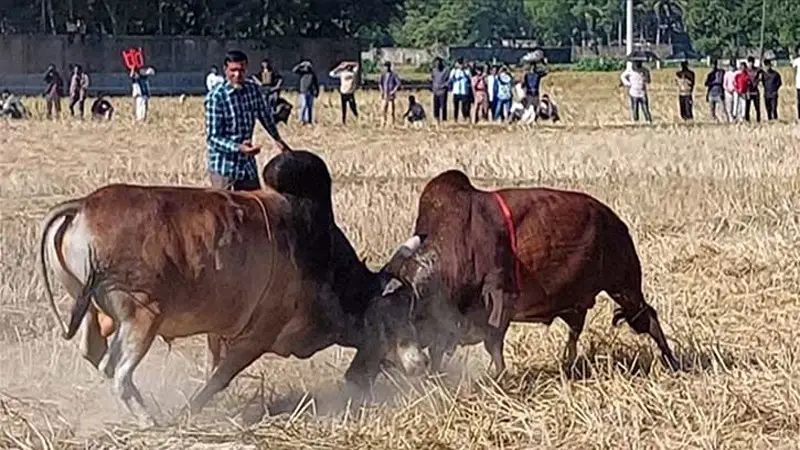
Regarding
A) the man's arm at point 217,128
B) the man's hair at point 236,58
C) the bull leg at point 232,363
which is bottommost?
the bull leg at point 232,363

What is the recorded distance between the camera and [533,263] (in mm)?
9250

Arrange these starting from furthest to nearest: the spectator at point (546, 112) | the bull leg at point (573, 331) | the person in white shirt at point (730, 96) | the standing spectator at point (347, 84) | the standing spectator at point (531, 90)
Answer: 1. the spectator at point (546, 112)
2. the person in white shirt at point (730, 96)
3. the standing spectator at point (347, 84)
4. the standing spectator at point (531, 90)
5. the bull leg at point (573, 331)

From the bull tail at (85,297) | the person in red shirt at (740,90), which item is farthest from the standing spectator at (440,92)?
the bull tail at (85,297)

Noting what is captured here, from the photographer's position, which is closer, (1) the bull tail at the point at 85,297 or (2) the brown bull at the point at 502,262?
(1) the bull tail at the point at 85,297

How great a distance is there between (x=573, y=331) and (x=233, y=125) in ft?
8.61

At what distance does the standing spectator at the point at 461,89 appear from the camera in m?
36.4

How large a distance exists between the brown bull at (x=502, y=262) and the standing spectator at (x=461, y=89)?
1056 inches

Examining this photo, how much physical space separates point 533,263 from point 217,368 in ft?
6.66

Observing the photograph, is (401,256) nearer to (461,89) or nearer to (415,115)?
(415,115)

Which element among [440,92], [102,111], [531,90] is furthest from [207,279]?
[440,92]

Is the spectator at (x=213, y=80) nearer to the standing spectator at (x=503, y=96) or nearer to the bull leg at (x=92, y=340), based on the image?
the bull leg at (x=92, y=340)

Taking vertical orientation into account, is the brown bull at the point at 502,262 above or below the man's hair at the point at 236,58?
below

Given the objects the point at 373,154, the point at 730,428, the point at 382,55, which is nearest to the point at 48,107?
the point at 373,154

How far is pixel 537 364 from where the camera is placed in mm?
9844
